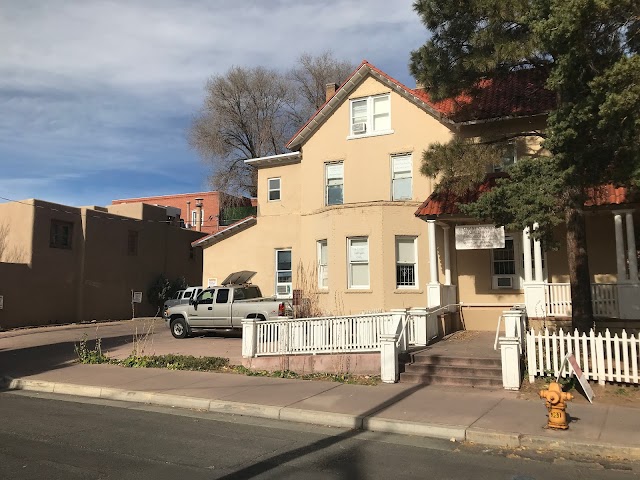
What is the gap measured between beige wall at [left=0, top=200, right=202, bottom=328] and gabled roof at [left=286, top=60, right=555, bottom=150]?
49.3ft

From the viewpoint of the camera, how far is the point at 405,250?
691 inches

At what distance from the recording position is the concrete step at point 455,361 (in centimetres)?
1036

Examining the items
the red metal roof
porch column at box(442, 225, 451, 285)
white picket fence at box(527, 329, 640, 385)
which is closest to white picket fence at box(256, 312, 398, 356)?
white picket fence at box(527, 329, 640, 385)

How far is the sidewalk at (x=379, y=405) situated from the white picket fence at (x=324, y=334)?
1.10 metres

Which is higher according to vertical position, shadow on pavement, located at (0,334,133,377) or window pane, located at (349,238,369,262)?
window pane, located at (349,238,369,262)

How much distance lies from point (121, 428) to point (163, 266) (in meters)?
27.9

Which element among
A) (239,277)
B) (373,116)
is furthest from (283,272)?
(373,116)

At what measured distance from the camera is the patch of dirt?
8.59 m

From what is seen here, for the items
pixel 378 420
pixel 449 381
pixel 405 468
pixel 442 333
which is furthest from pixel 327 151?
pixel 405 468

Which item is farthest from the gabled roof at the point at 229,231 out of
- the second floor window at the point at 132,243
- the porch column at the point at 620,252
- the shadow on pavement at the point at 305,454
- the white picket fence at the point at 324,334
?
the shadow on pavement at the point at 305,454

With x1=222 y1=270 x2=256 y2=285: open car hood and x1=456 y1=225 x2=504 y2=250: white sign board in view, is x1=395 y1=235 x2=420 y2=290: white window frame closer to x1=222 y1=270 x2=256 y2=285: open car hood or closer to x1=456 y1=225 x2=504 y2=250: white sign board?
x1=456 y1=225 x2=504 y2=250: white sign board

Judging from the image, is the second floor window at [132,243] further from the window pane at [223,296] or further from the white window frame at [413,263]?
the white window frame at [413,263]

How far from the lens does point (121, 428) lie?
25.0ft

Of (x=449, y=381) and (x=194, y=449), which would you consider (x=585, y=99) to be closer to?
(x=449, y=381)
